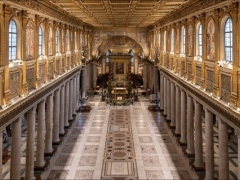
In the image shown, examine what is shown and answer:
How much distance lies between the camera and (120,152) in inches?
731

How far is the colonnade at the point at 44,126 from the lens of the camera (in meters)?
11.7

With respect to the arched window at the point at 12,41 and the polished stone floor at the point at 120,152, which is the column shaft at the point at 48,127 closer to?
the polished stone floor at the point at 120,152

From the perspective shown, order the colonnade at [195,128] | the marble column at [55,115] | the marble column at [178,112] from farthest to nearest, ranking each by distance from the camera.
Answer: the marble column at [178,112], the marble column at [55,115], the colonnade at [195,128]

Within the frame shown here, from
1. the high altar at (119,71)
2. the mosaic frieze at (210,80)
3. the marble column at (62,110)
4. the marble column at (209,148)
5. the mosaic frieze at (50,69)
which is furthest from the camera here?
the high altar at (119,71)

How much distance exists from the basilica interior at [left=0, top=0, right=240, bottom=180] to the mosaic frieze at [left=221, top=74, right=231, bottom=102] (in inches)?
1.6

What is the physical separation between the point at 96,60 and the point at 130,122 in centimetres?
1765

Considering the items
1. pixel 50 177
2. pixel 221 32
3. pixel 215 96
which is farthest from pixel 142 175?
pixel 221 32

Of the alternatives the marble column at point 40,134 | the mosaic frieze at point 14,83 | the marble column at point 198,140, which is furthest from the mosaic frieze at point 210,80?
the marble column at point 40,134

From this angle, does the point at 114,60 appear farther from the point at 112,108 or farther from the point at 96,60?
the point at 112,108

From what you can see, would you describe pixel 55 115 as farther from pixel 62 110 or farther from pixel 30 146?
pixel 30 146

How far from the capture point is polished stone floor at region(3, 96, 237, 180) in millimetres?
15344

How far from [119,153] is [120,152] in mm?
199

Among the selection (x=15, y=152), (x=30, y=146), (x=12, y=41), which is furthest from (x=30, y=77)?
(x=15, y=152)

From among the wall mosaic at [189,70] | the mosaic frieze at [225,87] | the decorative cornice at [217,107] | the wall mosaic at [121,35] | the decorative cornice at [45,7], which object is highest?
the wall mosaic at [121,35]
